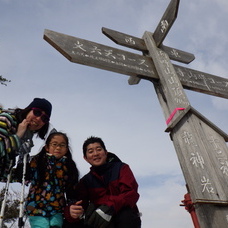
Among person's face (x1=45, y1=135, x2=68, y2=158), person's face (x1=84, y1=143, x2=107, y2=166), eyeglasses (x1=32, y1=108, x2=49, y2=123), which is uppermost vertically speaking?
eyeglasses (x1=32, y1=108, x2=49, y2=123)

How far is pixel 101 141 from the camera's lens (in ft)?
9.80

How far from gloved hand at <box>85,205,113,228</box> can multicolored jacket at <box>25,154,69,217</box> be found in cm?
49

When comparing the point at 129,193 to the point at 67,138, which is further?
the point at 67,138

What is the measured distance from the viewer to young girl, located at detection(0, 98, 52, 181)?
214cm

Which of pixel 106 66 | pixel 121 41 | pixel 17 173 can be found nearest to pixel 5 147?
pixel 17 173

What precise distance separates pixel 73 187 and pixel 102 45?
2.25m

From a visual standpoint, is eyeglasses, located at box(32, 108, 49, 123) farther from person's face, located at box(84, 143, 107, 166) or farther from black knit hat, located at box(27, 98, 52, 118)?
person's face, located at box(84, 143, 107, 166)

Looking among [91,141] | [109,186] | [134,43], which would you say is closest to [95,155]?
[91,141]

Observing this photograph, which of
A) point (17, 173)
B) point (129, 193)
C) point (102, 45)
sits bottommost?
point (129, 193)

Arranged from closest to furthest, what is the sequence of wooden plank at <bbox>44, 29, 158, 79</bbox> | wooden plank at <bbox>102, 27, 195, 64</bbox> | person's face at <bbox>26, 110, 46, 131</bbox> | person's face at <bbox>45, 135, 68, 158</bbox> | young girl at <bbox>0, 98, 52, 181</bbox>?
1. young girl at <bbox>0, 98, 52, 181</bbox>
2. person's face at <bbox>26, 110, 46, 131</bbox>
3. person's face at <bbox>45, 135, 68, 158</bbox>
4. wooden plank at <bbox>44, 29, 158, 79</bbox>
5. wooden plank at <bbox>102, 27, 195, 64</bbox>

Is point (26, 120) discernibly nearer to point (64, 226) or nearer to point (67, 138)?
point (67, 138)

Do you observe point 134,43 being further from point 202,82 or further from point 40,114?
point 40,114

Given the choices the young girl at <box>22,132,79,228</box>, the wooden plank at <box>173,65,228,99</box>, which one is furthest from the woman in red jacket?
the wooden plank at <box>173,65,228,99</box>

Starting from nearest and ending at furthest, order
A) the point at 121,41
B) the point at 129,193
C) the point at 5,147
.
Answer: the point at 5,147, the point at 129,193, the point at 121,41
